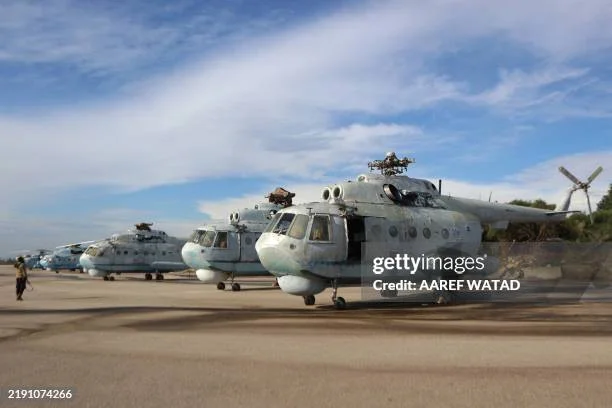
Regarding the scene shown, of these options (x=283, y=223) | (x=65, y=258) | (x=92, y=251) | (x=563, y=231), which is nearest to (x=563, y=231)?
(x=563, y=231)

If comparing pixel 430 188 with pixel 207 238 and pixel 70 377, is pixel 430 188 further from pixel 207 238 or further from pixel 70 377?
pixel 70 377

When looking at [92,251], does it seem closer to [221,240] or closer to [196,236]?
[196,236]

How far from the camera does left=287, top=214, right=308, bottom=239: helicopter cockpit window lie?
17.1m

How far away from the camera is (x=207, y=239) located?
2988 centimetres

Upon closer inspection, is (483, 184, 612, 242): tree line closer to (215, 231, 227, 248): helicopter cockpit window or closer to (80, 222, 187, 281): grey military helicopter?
(215, 231, 227, 248): helicopter cockpit window

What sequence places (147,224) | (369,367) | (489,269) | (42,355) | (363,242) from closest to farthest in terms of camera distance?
(369,367), (42,355), (363,242), (489,269), (147,224)

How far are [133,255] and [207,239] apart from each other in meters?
15.9

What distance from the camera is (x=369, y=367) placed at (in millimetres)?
7750

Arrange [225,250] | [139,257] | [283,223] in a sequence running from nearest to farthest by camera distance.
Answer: [283,223] → [225,250] → [139,257]

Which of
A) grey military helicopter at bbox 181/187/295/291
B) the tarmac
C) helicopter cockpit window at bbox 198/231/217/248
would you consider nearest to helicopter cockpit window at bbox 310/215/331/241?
the tarmac

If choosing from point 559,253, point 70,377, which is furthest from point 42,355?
point 559,253

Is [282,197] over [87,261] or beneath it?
over

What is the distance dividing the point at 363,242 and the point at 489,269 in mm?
6227

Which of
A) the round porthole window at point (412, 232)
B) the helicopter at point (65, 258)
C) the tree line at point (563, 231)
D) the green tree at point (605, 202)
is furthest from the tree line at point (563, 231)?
the helicopter at point (65, 258)
